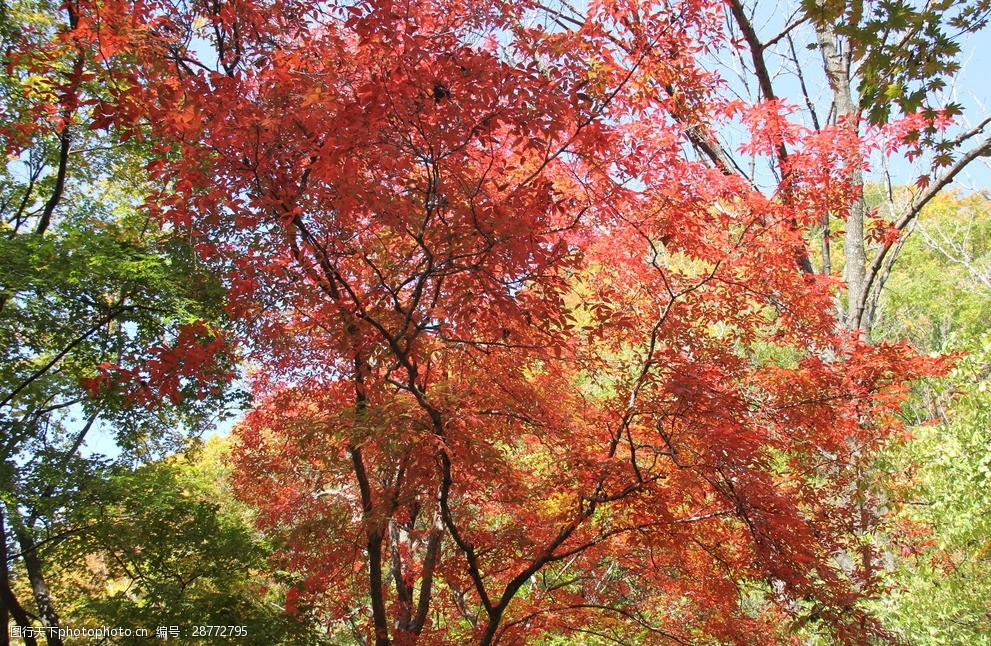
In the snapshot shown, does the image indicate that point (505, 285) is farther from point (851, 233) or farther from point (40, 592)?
point (40, 592)

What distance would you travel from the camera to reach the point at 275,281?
4914 mm

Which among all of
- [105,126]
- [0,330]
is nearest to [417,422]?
[105,126]

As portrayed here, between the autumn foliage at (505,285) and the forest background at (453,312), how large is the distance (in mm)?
34

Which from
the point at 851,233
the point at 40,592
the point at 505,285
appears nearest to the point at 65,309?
the point at 40,592

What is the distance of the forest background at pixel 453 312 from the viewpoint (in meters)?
3.87

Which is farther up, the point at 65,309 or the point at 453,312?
the point at 65,309

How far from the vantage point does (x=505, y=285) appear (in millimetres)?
4184

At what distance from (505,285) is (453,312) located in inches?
19.8

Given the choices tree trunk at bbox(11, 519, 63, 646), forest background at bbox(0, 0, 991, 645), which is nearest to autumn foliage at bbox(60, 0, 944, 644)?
forest background at bbox(0, 0, 991, 645)

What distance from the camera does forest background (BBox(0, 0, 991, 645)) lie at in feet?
12.7

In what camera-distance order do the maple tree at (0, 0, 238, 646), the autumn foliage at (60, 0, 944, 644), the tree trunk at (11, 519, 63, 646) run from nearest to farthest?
the autumn foliage at (60, 0, 944, 644)
the maple tree at (0, 0, 238, 646)
the tree trunk at (11, 519, 63, 646)

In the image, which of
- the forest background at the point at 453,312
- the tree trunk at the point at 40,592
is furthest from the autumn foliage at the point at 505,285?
the tree trunk at the point at 40,592

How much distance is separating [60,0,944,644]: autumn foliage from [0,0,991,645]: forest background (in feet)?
0.11

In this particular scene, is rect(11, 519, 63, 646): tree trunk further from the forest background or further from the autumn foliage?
the autumn foliage
